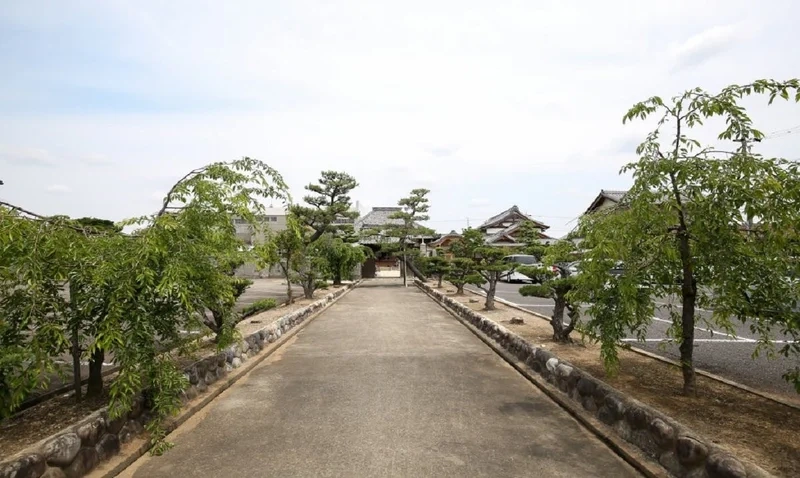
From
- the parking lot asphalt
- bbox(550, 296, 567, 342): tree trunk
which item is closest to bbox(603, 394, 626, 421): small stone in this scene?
the parking lot asphalt

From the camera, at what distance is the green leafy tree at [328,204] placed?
77.0 feet

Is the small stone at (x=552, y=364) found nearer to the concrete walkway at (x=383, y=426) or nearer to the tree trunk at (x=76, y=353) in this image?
the concrete walkway at (x=383, y=426)

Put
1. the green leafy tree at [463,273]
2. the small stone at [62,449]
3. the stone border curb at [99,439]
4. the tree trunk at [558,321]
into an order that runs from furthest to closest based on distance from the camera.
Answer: the green leafy tree at [463,273] < the tree trunk at [558,321] < the small stone at [62,449] < the stone border curb at [99,439]

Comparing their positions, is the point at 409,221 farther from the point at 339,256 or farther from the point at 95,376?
the point at 95,376

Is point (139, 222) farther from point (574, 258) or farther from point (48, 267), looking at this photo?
point (574, 258)

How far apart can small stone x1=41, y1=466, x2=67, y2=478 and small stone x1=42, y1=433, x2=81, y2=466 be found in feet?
0.11

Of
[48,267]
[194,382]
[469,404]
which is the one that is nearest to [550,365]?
[469,404]

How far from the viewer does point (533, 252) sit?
1141 centimetres

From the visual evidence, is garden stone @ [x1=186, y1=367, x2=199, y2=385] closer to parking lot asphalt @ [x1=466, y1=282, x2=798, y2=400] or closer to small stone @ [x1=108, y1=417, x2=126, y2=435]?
small stone @ [x1=108, y1=417, x2=126, y2=435]

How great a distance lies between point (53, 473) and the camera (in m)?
3.51

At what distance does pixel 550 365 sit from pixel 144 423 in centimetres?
526

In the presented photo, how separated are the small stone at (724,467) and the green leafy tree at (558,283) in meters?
3.43

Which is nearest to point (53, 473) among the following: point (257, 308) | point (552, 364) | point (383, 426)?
point (383, 426)

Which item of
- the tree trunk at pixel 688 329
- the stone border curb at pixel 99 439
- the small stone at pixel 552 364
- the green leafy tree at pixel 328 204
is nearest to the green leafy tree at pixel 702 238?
the tree trunk at pixel 688 329
